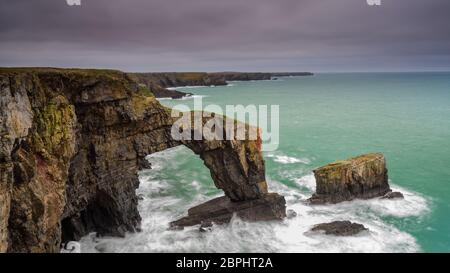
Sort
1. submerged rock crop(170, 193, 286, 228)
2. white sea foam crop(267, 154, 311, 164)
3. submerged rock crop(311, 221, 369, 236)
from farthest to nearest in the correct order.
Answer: white sea foam crop(267, 154, 311, 164) < submerged rock crop(170, 193, 286, 228) < submerged rock crop(311, 221, 369, 236)

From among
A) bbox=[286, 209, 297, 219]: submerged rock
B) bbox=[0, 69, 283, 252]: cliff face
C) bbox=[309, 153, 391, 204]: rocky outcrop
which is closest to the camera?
bbox=[0, 69, 283, 252]: cliff face

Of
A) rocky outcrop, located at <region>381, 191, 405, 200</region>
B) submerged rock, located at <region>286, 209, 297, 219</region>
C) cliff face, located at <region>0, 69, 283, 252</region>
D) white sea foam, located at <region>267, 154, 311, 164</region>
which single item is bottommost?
submerged rock, located at <region>286, 209, 297, 219</region>

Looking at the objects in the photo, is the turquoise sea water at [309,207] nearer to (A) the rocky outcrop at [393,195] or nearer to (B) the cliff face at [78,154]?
(A) the rocky outcrop at [393,195]

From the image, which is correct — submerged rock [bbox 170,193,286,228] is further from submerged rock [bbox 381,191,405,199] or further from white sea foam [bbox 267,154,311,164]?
white sea foam [bbox 267,154,311,164]

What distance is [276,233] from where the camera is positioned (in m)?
29.5

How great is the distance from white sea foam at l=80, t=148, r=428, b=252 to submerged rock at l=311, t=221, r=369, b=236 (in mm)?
481

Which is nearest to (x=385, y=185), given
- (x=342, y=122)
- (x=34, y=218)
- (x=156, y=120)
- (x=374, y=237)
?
(x=374, y=237)

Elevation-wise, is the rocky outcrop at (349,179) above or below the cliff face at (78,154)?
below

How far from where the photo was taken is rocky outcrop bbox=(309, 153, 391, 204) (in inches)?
1423

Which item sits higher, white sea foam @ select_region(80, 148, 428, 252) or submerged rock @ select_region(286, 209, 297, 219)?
submerged rock @ select_region(286, 209, 297, 219)

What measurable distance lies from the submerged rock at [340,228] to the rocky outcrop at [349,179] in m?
6.15

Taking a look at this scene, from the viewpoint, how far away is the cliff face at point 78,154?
17312 millimetres

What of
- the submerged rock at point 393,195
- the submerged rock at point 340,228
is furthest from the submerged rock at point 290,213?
the submerged rock at point 393,195

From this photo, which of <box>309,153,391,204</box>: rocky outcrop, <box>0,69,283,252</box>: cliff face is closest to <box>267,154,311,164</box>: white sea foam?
<box>309,153,391,204</box>: rocky outcrop
